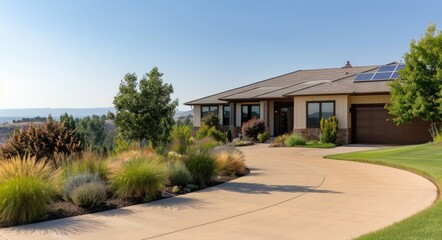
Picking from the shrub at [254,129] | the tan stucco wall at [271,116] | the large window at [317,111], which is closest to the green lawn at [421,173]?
the large window at [317,111]

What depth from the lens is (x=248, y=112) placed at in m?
34.9

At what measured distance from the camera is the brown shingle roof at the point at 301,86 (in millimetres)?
28031

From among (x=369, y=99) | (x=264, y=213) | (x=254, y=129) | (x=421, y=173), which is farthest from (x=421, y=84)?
(x=264, y=213)

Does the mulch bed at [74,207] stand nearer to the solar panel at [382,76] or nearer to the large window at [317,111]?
the large window at [317,111]

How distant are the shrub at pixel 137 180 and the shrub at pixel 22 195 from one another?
1.49 metres

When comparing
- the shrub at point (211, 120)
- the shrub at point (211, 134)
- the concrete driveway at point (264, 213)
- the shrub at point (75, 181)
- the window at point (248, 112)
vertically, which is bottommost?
the concrete driveway at point (264, 213)

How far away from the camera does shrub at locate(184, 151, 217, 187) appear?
1102 cm

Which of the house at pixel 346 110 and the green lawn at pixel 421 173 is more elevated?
the house at pixel 346 110

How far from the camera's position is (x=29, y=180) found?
7574 millimetres

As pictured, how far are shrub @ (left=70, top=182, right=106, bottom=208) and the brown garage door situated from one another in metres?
22.7

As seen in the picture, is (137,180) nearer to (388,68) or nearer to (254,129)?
(254,129)

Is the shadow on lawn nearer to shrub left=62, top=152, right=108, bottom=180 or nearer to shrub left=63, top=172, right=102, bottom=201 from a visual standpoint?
shrub left=62, top=152, right=108, bottom=180

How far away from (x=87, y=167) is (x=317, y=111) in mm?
21209

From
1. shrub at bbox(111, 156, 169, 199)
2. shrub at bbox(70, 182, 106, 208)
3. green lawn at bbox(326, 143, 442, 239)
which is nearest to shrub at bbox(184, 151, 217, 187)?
shrub at bbox(111, 156, 169, 199)
